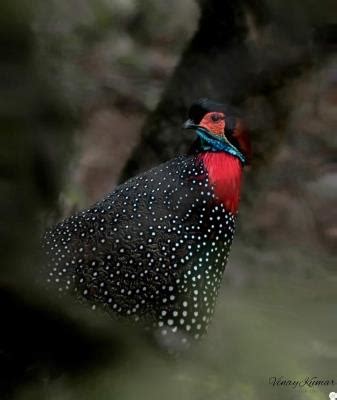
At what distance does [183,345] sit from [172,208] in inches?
22.6

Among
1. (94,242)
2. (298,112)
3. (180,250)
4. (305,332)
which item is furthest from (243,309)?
(298,112)

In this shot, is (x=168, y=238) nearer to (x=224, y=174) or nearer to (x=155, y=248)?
(x=155, y=248)

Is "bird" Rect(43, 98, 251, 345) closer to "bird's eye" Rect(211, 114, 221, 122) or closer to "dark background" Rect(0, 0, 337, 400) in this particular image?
"bird's eye" Rect(211, 114, 221, 122)

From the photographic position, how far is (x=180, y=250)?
3.07 metres

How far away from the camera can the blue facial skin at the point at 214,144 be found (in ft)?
10.5

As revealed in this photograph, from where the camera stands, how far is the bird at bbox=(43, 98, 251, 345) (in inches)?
113

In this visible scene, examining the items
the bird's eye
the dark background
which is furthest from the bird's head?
the dark background

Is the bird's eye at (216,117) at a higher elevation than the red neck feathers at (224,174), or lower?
higher

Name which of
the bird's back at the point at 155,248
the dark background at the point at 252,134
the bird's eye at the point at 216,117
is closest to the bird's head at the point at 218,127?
the bird's eye at the point at 216,117

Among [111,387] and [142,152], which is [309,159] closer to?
[142,152]

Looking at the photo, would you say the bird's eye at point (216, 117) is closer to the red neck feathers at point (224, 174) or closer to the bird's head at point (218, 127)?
the bird's head at point (218, 127)

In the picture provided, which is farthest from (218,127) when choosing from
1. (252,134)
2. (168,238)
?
(252,134)

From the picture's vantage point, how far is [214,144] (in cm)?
323

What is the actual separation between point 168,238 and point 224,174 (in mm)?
386
